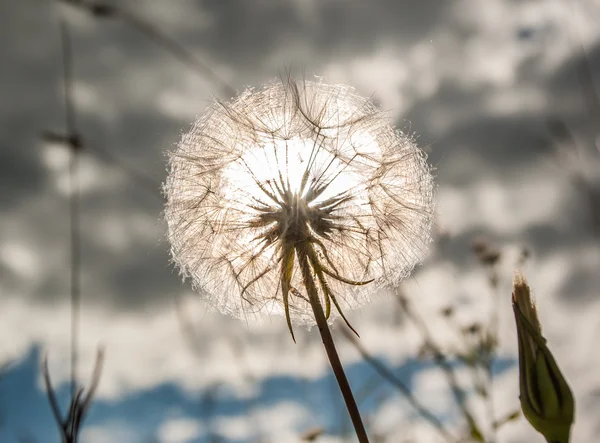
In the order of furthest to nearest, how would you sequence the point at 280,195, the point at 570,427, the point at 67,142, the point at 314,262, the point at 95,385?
the point at 280,195 → the point at 314,262 → the point at 67,142 → the point at 570,427 → the point at 95,385

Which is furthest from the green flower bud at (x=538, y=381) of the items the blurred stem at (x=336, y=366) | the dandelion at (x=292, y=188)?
the dandelion at (x=292, y=188)

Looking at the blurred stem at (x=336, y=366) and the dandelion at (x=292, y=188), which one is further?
the dandelion at (x=292, y=188)

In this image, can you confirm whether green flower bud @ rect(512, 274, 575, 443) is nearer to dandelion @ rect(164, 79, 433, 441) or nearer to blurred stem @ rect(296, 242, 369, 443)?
blurred stem @ rect(296, 242, 369, 443)

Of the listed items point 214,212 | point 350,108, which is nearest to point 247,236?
point 214,212

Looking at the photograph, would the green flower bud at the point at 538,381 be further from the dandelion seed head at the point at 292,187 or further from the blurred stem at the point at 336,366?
the dandelion seed head at the point at 292,187

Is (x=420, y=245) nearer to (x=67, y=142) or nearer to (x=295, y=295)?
(x=295, y=295)

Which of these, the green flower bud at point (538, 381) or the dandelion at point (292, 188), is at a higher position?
the dandelion at point (292, 188)

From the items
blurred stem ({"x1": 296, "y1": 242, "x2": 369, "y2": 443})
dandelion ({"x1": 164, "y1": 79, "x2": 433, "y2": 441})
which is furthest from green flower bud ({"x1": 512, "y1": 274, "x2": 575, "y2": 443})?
dandelion ({"x1": 164, "y1": 79, "x2": 433, "y2": 441})
